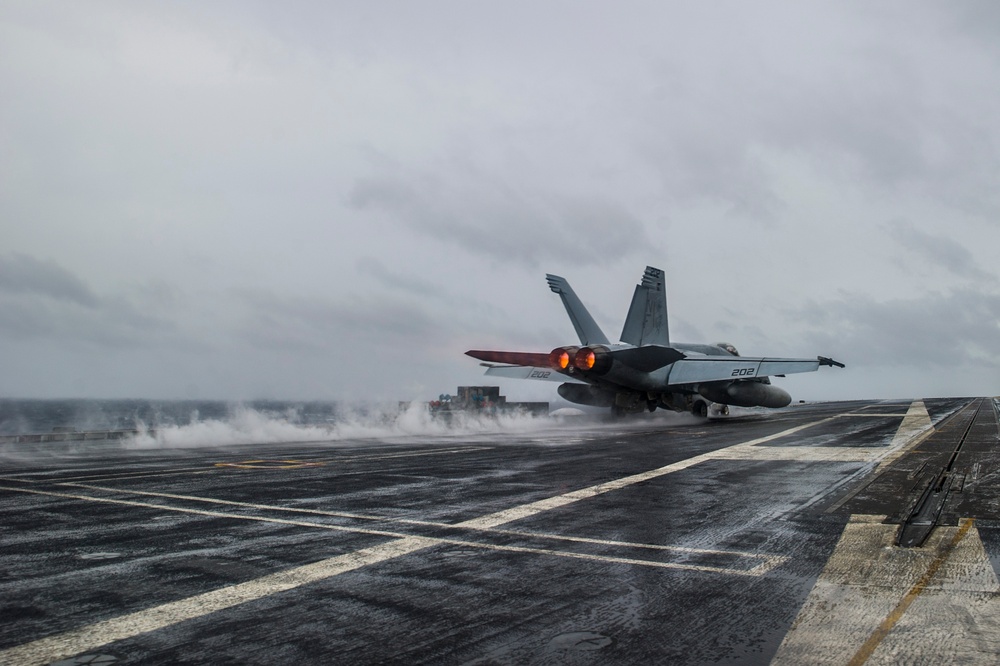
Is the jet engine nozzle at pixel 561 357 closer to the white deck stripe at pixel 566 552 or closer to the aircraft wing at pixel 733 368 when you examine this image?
the aircraft wing at pixel 733 368

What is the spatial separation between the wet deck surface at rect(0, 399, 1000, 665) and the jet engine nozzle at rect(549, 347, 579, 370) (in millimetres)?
12508

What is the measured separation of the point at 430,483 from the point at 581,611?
7206 millimetres

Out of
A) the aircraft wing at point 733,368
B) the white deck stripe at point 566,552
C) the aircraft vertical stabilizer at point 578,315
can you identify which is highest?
the aircraft vertical stabilizer at point 578,315

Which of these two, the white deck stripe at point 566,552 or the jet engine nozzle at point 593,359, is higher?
the jet engine nozzle at point 593,359

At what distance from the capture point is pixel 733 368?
30578mm

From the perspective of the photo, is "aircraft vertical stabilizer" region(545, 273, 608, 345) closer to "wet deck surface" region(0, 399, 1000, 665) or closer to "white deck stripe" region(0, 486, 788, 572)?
"wet deck surface" region(0, 399, 1000, 665)

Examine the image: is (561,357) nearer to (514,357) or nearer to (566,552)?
(514,357)

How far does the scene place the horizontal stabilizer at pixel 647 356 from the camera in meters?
26.2

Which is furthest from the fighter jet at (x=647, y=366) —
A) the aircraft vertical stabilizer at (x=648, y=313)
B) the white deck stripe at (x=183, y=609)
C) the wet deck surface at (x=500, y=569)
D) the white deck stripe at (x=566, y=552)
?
the white deck stripe at (x=183, y=609)

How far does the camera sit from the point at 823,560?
20.9ft

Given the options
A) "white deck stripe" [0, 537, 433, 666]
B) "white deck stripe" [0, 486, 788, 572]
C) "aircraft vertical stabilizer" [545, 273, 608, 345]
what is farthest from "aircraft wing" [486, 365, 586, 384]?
"white deck stripe" [0, 537, 433, 666]

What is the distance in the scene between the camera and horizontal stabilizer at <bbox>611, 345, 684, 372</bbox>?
86.0 ft

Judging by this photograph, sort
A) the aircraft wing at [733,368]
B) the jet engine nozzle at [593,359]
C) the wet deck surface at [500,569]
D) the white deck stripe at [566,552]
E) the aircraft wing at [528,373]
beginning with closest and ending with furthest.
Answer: the wet deck surface at [500,569], the white deck stripe at [566,552], the jet engine nozzle at [593,359], the aircraft wing at [733,368], the aircraft wing at [528,373]

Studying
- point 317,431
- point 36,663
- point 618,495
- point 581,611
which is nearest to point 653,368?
point 317,431
